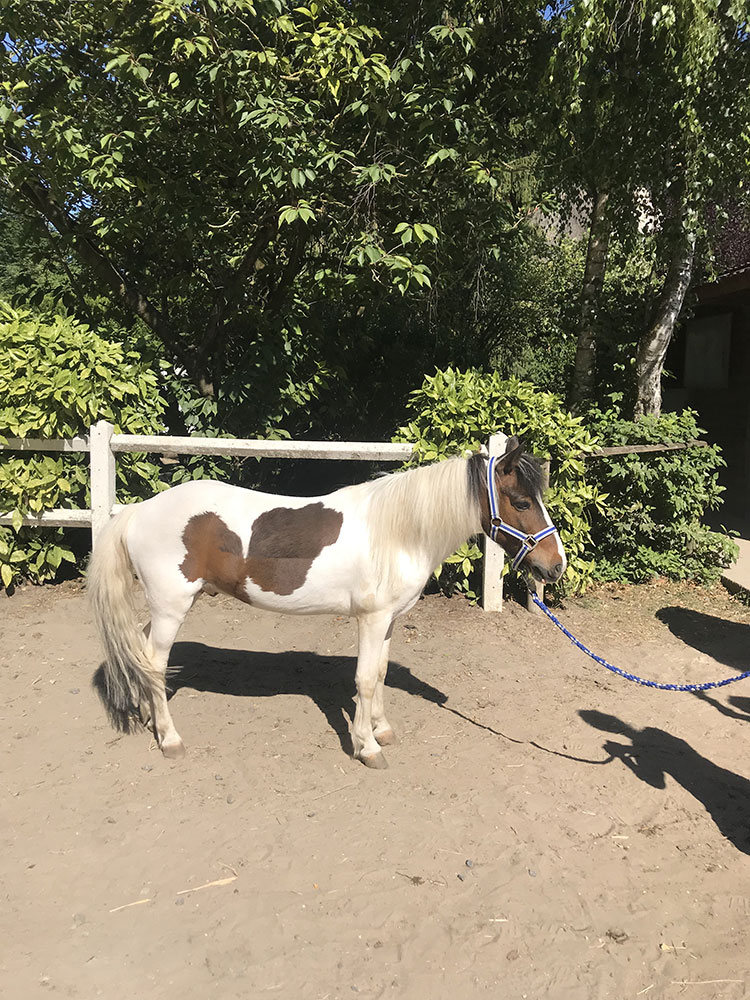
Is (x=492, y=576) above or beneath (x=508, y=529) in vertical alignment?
beneath

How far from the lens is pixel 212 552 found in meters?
3.43

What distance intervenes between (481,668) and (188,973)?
9.84ft

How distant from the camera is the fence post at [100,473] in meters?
5.57

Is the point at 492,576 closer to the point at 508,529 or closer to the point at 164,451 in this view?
the point at 508,529

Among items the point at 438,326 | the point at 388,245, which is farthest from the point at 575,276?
the point at 388,245

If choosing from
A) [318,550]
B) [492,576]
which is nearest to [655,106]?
[492,576]

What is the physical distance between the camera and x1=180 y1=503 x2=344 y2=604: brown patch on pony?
3.42m

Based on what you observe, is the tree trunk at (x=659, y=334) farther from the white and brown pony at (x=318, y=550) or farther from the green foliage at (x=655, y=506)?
the white and brown pony at (x=318, y=550)

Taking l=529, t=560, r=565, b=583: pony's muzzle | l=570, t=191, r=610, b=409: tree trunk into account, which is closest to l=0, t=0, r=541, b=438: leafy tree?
l=570, t=191, r=610, b=409: tree trunk

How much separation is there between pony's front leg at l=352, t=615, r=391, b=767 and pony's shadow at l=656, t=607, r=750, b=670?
3.03 metres

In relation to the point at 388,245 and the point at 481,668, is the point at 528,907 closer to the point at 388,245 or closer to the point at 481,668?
the point at 481,668

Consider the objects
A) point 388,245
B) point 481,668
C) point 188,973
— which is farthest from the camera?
point 388,245

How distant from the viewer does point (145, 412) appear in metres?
6.24

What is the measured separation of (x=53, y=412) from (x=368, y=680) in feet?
12.6
